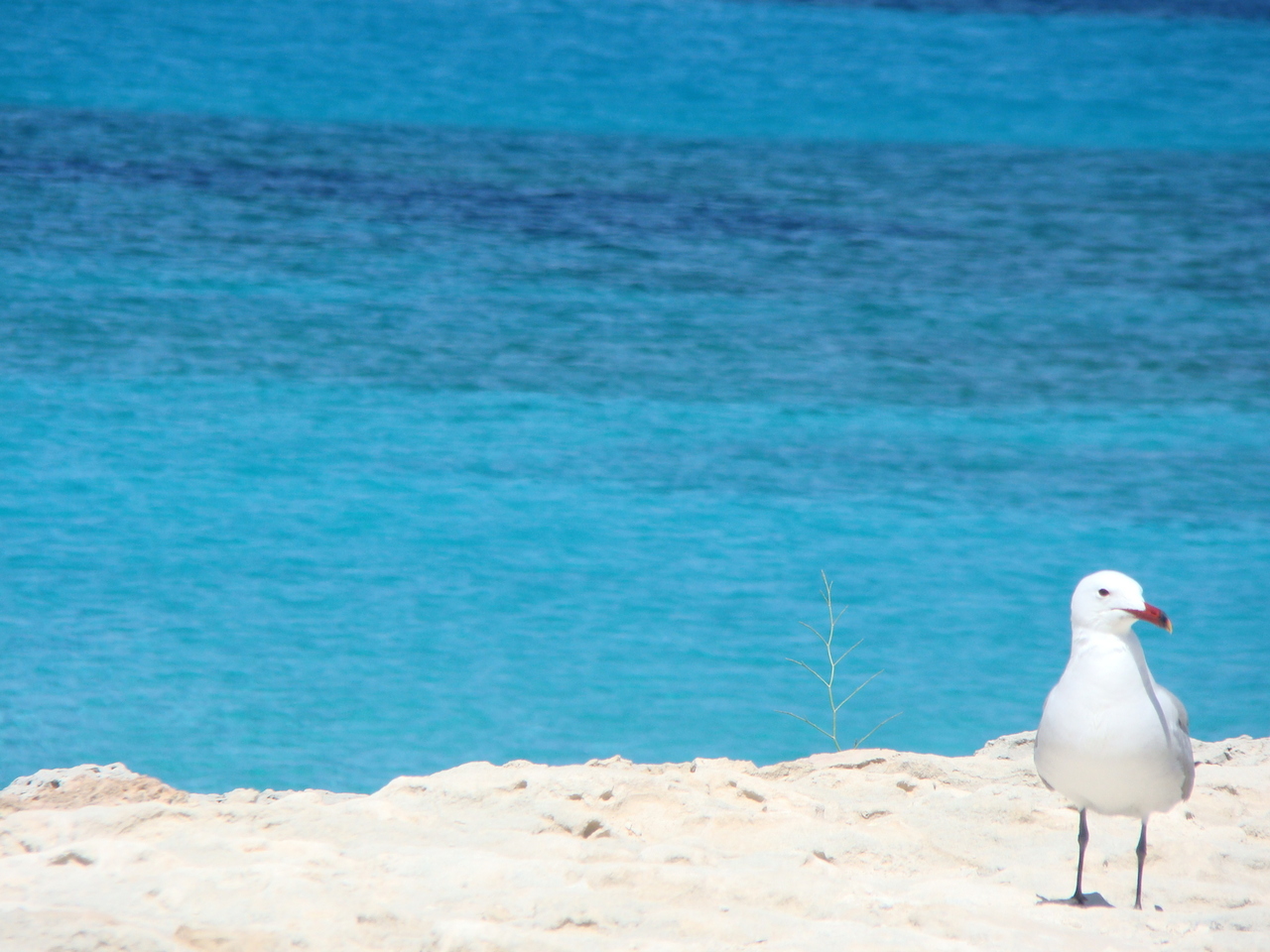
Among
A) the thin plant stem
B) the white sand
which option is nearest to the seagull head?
the white sand

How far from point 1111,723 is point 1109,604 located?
0.72 ft

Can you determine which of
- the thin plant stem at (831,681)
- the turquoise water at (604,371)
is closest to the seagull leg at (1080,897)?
the thin plant stem at (831,681)

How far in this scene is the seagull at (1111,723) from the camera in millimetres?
2135

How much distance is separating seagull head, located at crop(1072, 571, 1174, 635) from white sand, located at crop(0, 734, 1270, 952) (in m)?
0.54

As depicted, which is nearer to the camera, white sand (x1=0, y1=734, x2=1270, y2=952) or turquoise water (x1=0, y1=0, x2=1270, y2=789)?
white sand (x1=0, y1=734, x2=1270, y2=952)

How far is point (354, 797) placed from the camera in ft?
9.33

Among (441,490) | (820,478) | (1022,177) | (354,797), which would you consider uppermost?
(1022,177)

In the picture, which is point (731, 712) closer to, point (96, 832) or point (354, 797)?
point (354, 797)

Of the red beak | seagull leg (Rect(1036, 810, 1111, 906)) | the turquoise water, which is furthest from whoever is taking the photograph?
the turquoise water

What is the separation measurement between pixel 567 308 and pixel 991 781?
4910mm

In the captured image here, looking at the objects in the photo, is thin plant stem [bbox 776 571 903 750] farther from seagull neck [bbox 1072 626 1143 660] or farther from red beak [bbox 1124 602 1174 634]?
red beak [bbox 1124 602 1174 634]

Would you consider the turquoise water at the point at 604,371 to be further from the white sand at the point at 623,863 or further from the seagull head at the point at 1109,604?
the seagull head at the point at 1109,604

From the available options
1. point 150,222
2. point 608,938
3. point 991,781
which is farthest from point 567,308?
point 608,938

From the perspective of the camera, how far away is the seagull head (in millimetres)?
2145
